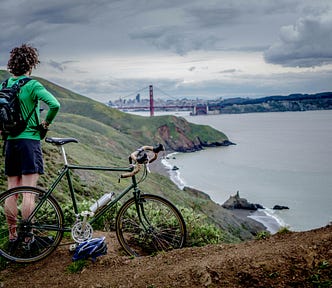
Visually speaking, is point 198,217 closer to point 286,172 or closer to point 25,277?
point 25,277

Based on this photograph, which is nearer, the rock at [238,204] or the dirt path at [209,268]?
the dirt path at [209,268]

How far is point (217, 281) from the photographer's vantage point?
466 centimetres

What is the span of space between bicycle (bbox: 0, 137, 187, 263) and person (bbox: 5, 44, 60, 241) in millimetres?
91

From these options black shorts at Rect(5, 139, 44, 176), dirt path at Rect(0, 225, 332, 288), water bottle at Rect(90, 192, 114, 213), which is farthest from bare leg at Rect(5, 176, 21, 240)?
water bottle at Rect(90, 192, 114, 213)

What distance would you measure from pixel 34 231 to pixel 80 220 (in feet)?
2.23

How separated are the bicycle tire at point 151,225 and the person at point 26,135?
133 cm

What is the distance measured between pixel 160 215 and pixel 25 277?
2.00 meters

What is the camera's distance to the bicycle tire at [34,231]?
5.88 meters

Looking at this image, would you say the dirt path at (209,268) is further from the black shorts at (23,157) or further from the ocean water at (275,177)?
the ocean water at (275,177)

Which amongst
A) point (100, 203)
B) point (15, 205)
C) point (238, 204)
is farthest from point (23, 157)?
point (238, 204)

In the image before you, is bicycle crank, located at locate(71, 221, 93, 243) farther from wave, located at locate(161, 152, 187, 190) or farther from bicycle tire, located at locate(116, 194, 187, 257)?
wave, located at locate(161, 152, 187, 190)

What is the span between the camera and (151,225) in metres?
6.17

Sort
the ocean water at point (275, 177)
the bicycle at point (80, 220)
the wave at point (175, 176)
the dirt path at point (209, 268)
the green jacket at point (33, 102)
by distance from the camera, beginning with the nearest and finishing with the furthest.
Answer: the dirt path at point (209, 268) → the green jacket at point (33, 102) → the bicycle at point (80, 220) → the ocean water at point (275, 177) → the wave at point (175, 176)

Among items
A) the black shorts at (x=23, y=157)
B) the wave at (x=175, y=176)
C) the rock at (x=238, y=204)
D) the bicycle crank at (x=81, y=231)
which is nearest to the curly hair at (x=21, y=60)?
the black shorts at (x=23, y=157)
